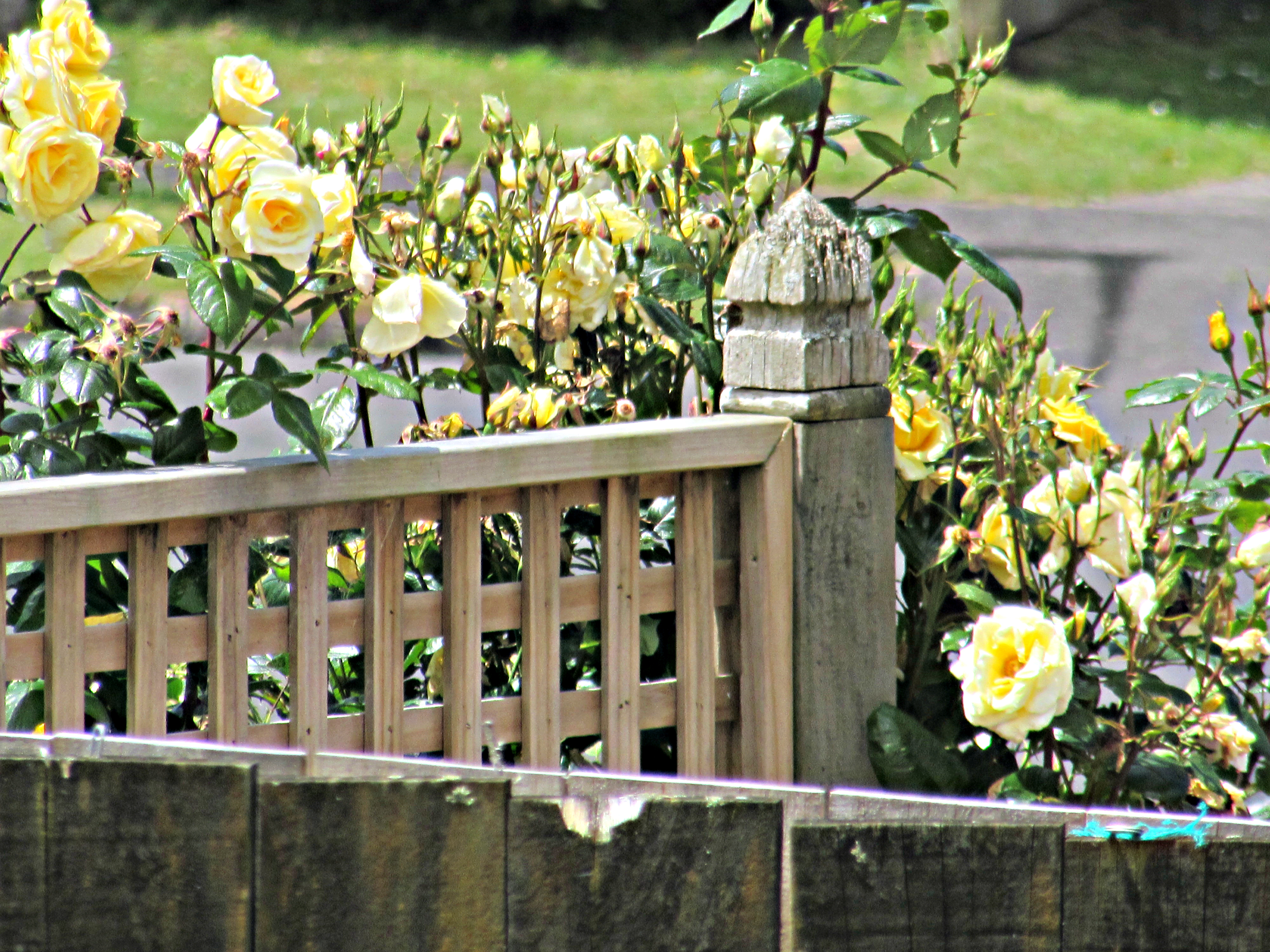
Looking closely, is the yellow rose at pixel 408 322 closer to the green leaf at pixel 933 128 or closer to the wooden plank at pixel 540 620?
the wooden plank at pixel 540 620

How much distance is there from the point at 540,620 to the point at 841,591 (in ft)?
1.31

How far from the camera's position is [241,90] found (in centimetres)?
166

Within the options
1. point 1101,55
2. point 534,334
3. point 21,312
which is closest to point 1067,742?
point 534,334

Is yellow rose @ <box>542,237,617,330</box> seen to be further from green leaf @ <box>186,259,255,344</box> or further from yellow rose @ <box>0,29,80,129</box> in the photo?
yellow rose @ <box>0,29,80,129</box>

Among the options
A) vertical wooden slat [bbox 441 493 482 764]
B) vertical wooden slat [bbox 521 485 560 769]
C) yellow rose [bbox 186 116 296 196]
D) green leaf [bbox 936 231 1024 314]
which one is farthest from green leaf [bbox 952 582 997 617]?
yellow rose [bbox 186 116 296 196]

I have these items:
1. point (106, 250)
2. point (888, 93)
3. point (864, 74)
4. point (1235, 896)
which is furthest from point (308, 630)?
point (888, 93)

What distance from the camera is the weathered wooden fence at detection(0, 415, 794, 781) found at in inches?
59.0

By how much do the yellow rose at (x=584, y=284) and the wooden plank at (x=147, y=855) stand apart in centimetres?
99

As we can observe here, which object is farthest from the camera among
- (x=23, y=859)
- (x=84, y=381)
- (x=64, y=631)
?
(x=84, y=381)

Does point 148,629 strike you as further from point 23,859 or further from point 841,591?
point 841,591

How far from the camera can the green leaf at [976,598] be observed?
1899mm

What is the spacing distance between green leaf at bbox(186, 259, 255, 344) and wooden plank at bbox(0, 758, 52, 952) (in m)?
0.58

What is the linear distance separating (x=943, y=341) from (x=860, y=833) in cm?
123

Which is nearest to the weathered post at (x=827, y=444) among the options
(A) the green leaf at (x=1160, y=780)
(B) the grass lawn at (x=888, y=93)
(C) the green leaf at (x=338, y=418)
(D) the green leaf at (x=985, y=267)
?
(D) the green leaf at (x=985, y=267)
